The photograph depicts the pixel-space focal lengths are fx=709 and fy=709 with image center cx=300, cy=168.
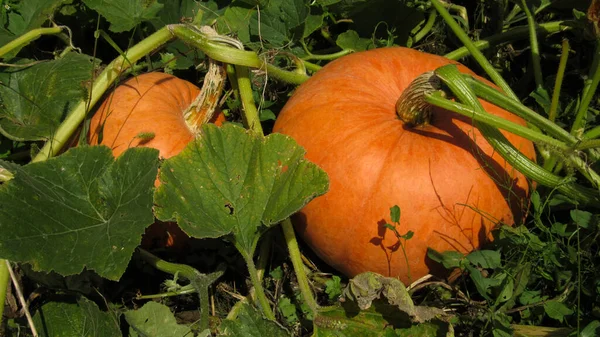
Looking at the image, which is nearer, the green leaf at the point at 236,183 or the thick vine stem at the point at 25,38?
the green leaf at the point at 236,183

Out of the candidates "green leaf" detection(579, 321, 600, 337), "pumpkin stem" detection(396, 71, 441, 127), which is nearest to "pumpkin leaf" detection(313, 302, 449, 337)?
"green leaf" detection(579, 321, 600, 337)

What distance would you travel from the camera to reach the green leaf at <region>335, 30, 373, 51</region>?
2899mm

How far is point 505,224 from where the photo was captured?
2225 mm

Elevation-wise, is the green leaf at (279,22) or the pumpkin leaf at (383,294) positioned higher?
the green leaf at (279,22)

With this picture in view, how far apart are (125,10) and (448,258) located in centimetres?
160

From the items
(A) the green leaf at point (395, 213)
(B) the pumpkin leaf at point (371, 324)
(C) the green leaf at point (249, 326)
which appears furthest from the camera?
(A) the green leaf at point (395, 213)

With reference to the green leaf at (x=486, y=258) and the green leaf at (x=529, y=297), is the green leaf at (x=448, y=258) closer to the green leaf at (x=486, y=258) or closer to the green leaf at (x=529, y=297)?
the green leaf at (x=486, y=258)

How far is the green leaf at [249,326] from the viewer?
6.03ft

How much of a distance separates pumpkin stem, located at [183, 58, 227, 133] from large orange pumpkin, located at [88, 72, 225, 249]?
1 centimetres

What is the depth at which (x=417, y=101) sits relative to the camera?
2199mm

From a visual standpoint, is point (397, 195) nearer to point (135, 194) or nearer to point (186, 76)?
point (135, 194)

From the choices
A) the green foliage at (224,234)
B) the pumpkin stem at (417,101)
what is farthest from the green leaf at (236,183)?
the pumpkin stem at (417,101)

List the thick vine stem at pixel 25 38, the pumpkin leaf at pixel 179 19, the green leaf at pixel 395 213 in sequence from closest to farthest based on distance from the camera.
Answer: the green leaf at pixel 395 213 < the thick vine stem at pixel 25 38 < the pumpkin leaf at pixel 179 19

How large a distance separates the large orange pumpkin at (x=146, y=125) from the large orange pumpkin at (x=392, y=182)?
1.29 ft
